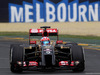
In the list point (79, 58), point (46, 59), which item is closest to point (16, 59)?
point (46, 59)

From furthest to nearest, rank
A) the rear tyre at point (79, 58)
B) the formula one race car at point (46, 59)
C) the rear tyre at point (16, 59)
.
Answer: the rear tyre at point (79, 58)
the rear tyre at point (16, 59)
the formula one race car at point (46, 59)

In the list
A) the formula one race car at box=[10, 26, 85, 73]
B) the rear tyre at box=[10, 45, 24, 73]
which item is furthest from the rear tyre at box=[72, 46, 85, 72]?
the rear tyre at box=[10, 45, 24, 73]

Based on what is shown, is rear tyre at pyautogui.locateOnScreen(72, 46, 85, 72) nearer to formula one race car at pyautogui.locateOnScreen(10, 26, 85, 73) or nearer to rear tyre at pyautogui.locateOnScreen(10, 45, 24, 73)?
formula one race car at pyautogui.locateOnScreen(10, 26, 85, 73)

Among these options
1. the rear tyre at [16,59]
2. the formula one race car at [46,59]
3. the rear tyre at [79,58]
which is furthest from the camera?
the rear tyre at [79,58]

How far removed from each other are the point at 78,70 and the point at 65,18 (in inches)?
1114

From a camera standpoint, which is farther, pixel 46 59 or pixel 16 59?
pixel 16 59

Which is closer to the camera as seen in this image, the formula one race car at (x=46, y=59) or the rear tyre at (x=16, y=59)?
the formula one race car at (x=46, y=59)

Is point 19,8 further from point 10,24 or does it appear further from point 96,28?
point 96,28

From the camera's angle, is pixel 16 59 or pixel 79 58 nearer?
pixel 16 59

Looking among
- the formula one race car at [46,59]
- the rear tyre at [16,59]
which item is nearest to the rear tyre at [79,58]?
the formula one race car at [46,59]

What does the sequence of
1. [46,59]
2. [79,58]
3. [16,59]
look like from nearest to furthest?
[46,59] → [16,59] → [79,58]

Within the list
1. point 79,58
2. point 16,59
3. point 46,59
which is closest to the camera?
point 46,59

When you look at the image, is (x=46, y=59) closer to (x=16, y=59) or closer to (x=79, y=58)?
(x=16, y=59)

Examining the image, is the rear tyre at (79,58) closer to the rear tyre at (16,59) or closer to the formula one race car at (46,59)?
the formula one race car at (46,59)
